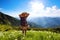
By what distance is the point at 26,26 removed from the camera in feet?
39.2

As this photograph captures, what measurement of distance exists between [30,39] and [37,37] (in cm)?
84

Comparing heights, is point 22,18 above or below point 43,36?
above

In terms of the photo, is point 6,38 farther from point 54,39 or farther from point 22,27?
point 54,39

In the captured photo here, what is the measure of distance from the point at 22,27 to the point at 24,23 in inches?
11.9

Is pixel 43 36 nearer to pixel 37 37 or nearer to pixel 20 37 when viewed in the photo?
pixel 37 37

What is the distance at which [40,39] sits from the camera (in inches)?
444

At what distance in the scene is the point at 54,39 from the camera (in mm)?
11680

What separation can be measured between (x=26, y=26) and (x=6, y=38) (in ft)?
5.43

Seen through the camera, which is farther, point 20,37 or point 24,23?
point 24,23

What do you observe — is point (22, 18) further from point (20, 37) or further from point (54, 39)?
point (54, 39)

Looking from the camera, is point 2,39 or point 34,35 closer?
point 2,39

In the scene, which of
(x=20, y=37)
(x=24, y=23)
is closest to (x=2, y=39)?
(x=20, y=37)

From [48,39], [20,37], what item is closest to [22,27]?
[20,37]

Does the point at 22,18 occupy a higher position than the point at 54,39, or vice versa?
the point at 22,18
